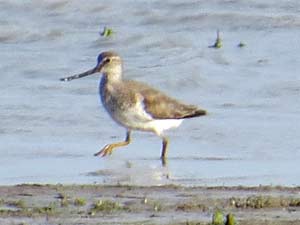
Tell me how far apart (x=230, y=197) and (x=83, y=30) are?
862cm

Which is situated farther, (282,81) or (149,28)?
(149,28)

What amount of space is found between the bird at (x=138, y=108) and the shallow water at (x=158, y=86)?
6.9 inches

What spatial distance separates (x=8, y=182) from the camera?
8.91 m

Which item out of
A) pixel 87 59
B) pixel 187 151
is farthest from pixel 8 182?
pixel 87 59

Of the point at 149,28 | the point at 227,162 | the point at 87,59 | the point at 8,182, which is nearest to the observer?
the point at 8,182

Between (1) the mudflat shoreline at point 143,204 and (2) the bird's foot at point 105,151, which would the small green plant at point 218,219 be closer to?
(1) the mudflat shoreline at point 143,204

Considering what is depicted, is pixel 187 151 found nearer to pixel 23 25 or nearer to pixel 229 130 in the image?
pixel 229 130

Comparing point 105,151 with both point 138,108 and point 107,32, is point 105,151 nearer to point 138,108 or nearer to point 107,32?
point 138,108

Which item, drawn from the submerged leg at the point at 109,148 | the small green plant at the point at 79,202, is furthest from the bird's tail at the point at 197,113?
the small green plant at the point at 79,202

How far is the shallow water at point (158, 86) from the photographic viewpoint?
31.8 feet

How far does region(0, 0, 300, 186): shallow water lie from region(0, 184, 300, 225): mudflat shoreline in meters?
0.46

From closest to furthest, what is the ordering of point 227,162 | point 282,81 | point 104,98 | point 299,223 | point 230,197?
point 299,223 < point 230,197 < point 227,162 < point 104,98 < point 282,81

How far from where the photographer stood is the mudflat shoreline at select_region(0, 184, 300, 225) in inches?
299

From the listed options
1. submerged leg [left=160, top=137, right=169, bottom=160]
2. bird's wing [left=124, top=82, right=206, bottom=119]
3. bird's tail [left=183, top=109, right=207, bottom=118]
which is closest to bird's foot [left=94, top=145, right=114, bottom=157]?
submerged leg [left=160, top=137, right=169, bottom=160]
